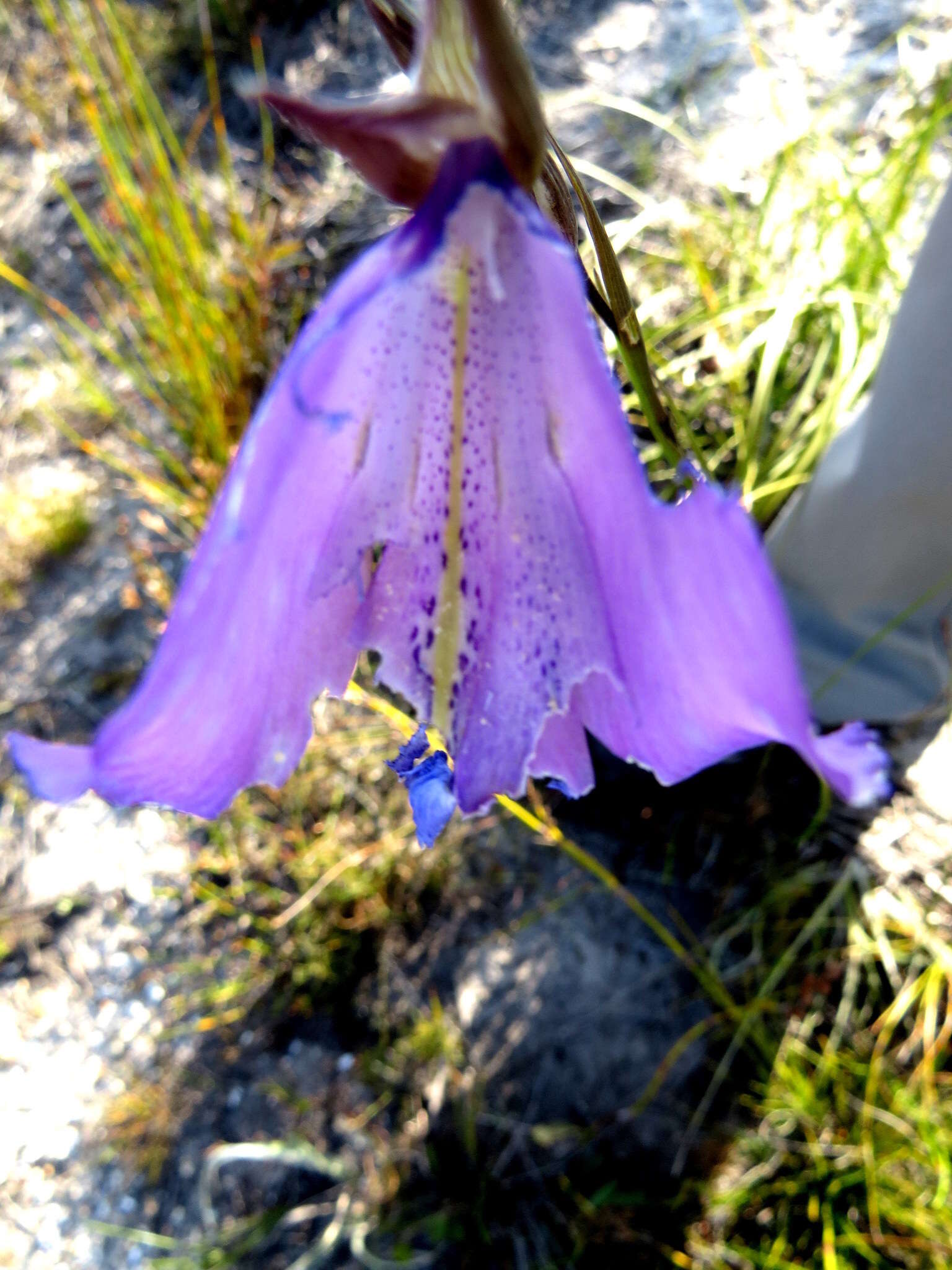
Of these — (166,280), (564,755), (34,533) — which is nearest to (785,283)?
(166,280)

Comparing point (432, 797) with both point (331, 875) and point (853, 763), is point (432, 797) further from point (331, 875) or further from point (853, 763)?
point (331, 875)

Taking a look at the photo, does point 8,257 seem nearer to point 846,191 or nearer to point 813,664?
point 846,191

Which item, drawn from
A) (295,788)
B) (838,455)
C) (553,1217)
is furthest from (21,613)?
(838,455)

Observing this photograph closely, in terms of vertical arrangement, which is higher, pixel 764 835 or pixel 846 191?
pixel 846 191

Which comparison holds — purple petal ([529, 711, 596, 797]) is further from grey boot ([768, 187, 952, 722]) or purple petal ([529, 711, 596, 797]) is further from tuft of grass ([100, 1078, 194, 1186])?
tuft of grass ([100, 1078, 194, 1186])

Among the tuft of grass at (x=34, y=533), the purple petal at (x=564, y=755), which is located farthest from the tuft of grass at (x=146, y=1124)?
the purple petal at (x=564, y=755)

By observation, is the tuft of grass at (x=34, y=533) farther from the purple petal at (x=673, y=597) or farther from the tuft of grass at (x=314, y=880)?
the purple petal at (x=673, y=597)

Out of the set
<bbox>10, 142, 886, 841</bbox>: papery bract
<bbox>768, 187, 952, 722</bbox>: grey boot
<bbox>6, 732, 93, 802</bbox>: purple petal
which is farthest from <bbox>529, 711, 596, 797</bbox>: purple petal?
<bbox>768, 187, 952, 722</bbox>: grey boot
